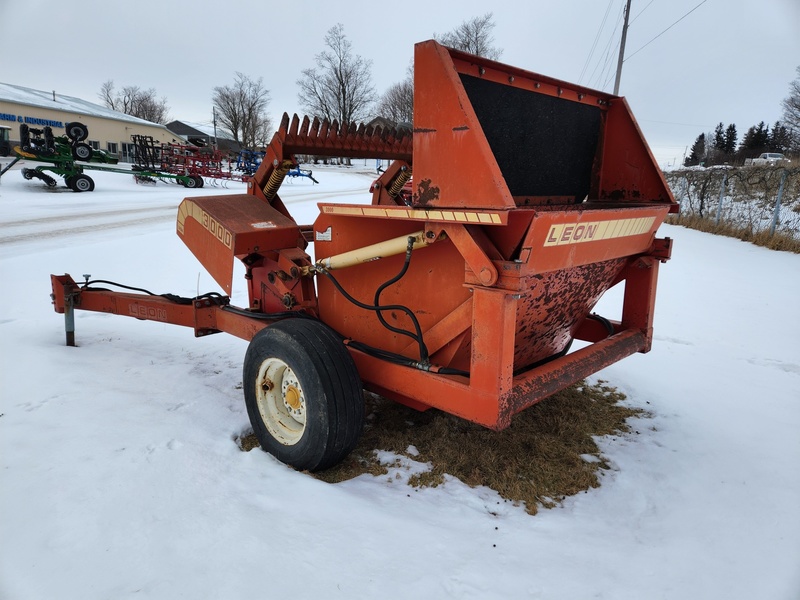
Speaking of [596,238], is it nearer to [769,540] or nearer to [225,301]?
[769,540]

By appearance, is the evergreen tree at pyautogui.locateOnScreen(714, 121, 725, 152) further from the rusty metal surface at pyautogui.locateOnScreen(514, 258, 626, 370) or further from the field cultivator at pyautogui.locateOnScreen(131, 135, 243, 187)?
the rusty metal surface at pyautogui.locateOnScreen(514, 258, 626, 370)

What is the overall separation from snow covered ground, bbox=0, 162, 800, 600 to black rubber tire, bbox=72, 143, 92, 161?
16.2 metres

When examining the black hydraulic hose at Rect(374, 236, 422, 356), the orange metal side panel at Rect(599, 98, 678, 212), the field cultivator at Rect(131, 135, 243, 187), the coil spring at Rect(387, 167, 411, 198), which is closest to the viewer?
the black hydraulic hose at Rect(374, 236, 422, 356)

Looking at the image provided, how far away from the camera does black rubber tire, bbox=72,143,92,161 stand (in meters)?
17.5

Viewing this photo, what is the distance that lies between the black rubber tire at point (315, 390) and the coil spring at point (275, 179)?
115 cm

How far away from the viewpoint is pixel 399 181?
12.9 ft

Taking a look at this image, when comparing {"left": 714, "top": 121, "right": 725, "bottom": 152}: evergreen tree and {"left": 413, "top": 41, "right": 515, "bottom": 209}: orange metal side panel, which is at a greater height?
{"left": 714, "top": 121, "right": 725, "bottom": 152}: evergreen tree

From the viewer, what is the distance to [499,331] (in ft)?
6.86

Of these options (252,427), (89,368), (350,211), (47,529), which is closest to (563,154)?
(350,211)

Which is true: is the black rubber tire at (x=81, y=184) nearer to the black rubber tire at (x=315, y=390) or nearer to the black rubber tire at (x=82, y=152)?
the black rubber tire at (x=82, y=152)

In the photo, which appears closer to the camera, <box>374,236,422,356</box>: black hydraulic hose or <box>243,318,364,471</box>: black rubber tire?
<box>374,236,422,356</box>: black hydraulic hose

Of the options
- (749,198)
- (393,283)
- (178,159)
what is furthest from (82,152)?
(749,198)

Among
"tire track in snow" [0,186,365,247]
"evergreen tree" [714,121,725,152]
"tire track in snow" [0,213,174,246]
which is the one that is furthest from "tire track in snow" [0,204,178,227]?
"evergreen tree" [714,121,725,152]

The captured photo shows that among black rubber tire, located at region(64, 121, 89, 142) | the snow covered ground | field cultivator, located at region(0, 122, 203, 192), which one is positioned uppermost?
black rubber tire, located at region(64, 121, 89, 142)
